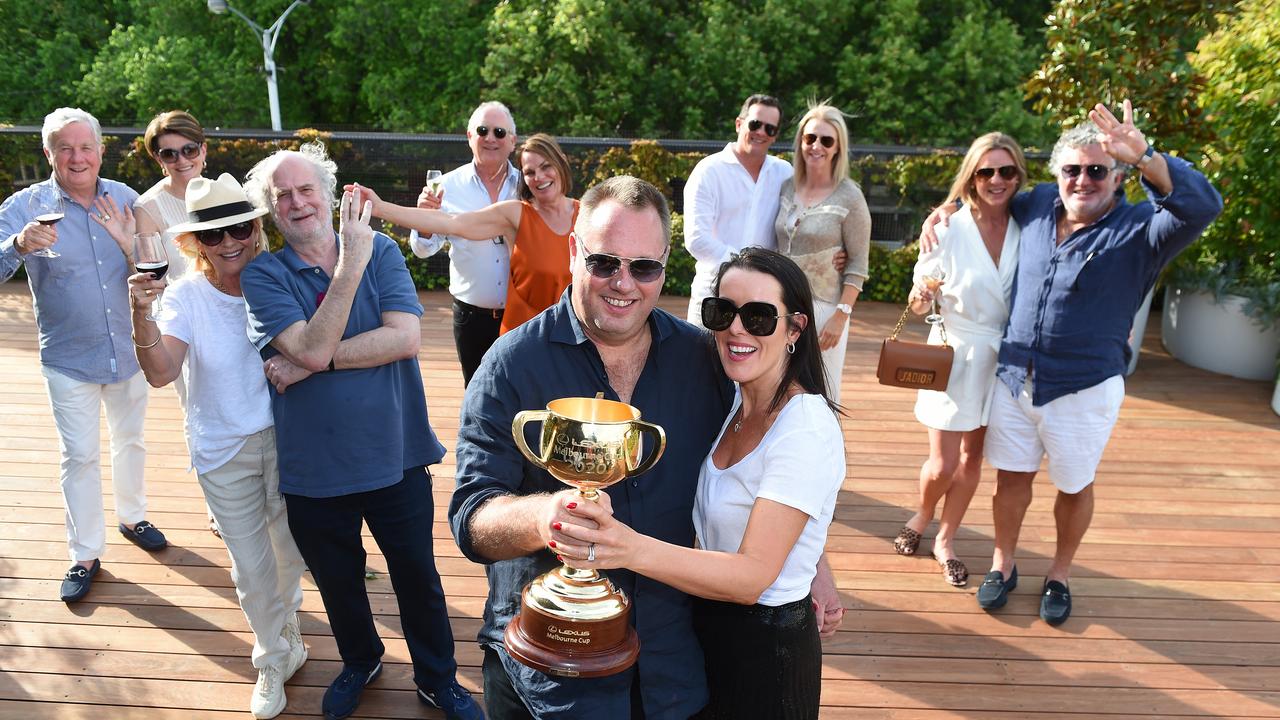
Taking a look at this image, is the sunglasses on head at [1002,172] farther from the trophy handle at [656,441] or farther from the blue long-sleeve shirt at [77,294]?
the blue long-sleeve shirt at [77,294]

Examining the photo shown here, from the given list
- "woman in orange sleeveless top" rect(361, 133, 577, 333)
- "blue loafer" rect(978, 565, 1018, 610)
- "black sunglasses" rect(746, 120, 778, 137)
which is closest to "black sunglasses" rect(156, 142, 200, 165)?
"woman in orange sleeveless top" rect(361, 133, 577, 333)

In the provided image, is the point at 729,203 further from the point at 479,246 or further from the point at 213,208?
the point at 213,208

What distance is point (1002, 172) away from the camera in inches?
138

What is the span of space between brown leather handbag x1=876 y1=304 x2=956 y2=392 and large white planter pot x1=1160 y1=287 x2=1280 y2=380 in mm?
4300

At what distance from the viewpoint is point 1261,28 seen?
626 cm

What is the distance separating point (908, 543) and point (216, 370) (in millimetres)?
2963

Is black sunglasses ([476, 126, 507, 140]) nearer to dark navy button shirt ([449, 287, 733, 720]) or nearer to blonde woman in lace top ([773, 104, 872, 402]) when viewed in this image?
blonde woman in lace top ([773, 104, 872, 402])

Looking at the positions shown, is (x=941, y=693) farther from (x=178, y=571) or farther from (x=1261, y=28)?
(x=1261, y=28)

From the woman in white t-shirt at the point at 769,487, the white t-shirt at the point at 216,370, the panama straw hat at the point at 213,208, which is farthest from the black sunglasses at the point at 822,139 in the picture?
the white t-shirt at the point at 216,370

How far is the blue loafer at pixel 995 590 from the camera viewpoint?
373 cm

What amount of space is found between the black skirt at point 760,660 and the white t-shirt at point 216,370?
5.42 feet

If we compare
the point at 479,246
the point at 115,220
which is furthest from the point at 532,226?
the point at 115,220

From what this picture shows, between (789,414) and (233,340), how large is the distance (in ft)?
5.92

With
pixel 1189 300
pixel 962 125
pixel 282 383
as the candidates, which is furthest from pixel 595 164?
pixel 962 125
